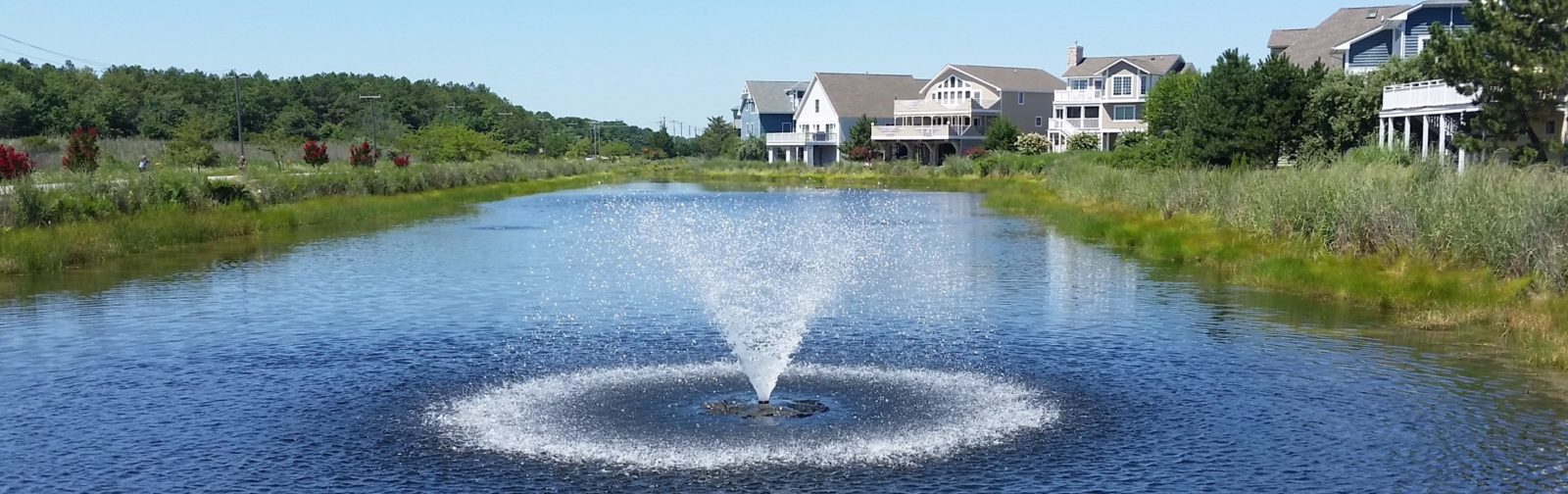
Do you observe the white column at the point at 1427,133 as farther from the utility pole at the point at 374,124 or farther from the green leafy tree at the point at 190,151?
the green leafy tree at the point at 190,151

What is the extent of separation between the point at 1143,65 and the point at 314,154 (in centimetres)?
6586

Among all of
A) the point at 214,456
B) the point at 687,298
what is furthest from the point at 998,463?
the point at 687,298

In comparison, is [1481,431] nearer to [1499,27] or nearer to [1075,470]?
[1075,470]

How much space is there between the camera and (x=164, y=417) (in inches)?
744

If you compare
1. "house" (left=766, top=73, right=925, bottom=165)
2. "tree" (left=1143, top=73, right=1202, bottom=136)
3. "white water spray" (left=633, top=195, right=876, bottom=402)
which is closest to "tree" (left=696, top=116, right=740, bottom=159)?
"house" (left=766, top=73, right=925, bottom=165)

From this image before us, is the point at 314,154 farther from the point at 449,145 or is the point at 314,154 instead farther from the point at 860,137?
the point at 860,137

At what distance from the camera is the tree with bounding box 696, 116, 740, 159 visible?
174938 mm

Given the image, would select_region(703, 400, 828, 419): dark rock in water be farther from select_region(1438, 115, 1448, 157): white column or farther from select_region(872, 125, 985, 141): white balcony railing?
select_region(872, 125, 985, 141): white balcony railing

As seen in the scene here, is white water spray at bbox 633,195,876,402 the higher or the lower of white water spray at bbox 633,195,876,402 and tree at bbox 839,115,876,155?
the lower

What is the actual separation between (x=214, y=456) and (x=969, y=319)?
53.1 feet

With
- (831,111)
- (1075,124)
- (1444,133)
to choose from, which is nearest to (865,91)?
(831,111)

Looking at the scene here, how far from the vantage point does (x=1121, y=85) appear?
11119 cm

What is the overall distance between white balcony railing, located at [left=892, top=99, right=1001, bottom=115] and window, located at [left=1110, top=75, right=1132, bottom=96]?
571 inches

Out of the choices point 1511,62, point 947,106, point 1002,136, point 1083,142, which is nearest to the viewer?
point 1511,62
